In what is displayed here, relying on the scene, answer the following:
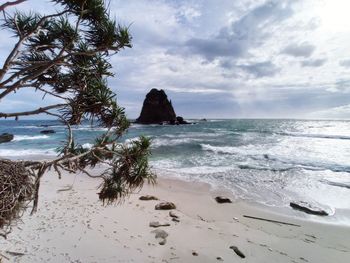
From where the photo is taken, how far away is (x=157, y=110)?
7694 cm

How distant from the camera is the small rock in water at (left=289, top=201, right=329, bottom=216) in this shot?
26.8 ft

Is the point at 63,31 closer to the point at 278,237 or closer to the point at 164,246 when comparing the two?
the point at 164,246

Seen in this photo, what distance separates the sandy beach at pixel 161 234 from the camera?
16.7ft

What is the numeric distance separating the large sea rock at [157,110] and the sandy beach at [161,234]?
222 ft

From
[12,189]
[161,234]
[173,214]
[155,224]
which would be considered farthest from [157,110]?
[12,189]

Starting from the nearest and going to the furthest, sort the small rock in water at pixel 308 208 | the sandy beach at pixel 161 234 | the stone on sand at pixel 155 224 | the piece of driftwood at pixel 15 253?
the piece of driftwood at pixel 15 253, the sandy beach at pixel 161 234, the stone on sand at pixel 155 224, the small rock in water at pixel 308 208

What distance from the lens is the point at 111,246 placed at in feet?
17.5

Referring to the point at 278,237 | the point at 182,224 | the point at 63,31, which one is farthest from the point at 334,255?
the point at 63,31

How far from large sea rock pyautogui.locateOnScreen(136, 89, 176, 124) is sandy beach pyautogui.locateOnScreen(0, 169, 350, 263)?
6765 cm

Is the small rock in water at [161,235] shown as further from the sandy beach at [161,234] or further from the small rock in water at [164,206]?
the small rock in water at [164,206]

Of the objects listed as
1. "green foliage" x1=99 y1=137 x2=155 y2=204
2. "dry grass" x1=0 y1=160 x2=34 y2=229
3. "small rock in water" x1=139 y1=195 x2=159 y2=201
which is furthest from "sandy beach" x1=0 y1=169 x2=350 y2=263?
"dry grass" x1=0 y1=160 x2=34 y2=229

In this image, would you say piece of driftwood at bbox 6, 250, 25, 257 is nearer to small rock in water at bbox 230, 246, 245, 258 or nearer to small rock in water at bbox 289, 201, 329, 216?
small rock in water at bbox 230, 246, 245, 258

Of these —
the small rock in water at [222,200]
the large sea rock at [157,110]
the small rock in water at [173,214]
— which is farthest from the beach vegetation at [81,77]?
the large sea rock at [157,110]

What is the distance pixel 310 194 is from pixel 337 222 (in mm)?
2653
